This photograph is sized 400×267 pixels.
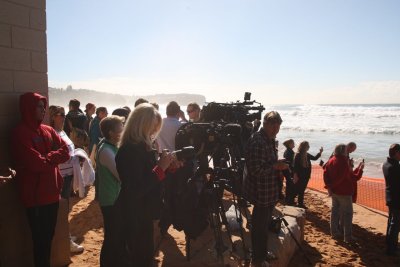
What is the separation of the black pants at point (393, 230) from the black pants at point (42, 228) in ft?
16.2

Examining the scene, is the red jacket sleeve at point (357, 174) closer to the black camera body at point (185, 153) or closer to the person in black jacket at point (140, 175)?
the black camera body at point (185, 153)

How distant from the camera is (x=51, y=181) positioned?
3.02m

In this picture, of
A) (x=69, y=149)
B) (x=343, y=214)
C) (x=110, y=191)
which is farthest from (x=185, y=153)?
(x=343, y=214)

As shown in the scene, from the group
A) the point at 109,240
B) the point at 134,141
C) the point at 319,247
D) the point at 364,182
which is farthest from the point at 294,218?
the point at 364,182

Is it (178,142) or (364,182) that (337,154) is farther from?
(364,182)

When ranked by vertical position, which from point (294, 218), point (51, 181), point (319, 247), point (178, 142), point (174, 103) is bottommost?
point (319, 247)

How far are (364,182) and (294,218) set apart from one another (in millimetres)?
5254

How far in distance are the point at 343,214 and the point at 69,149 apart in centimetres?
463

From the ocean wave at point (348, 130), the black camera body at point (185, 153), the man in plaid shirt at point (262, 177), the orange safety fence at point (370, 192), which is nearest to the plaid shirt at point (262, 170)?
the man in plaid shirt at point (262, 177)

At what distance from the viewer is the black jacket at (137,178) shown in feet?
8.28

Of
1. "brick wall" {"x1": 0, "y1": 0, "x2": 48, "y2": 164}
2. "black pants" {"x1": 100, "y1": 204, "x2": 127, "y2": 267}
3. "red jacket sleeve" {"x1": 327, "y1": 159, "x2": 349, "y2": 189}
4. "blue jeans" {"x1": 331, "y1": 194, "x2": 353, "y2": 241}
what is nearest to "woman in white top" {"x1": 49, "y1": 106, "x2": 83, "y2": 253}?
"brick wall" {"x1": 0, "y1": 0, "x2": 48, "y2": 164}

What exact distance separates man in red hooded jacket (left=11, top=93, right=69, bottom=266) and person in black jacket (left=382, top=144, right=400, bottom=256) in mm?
4697

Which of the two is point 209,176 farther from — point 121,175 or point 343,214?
point 343,214

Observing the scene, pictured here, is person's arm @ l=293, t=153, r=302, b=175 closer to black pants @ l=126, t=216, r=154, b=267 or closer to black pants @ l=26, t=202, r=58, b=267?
black pants @ l=126, t=216, r=154, b=267
